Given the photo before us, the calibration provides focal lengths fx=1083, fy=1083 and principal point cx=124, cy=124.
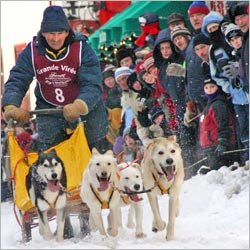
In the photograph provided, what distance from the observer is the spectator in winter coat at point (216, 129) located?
5660mm

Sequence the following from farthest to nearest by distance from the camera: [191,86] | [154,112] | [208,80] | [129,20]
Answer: [129,20] < [208,80] < [191,86] < [154,112]

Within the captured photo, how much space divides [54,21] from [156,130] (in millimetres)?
724

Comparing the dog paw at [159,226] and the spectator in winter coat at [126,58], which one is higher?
the spectator in winter coat at [126,58]

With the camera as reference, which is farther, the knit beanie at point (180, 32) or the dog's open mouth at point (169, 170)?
the knit beanie at point (180, 32)

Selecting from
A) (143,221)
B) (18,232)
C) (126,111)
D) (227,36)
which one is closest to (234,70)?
(227,36)

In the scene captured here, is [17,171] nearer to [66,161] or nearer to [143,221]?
[66,161]

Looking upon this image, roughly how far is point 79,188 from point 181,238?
550 mm

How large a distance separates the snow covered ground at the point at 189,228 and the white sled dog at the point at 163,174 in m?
0.03

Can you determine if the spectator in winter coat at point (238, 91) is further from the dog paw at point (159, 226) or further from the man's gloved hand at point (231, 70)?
the dog paw at point (159, 226)

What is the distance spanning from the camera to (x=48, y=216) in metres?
5.26

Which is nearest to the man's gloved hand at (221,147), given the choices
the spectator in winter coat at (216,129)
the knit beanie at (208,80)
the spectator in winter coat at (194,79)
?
the spectator in winter coat at (216,129)

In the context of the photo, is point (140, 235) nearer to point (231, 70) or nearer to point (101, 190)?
point (101, 190)

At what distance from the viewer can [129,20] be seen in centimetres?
613

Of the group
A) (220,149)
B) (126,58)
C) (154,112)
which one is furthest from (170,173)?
(126,58)
